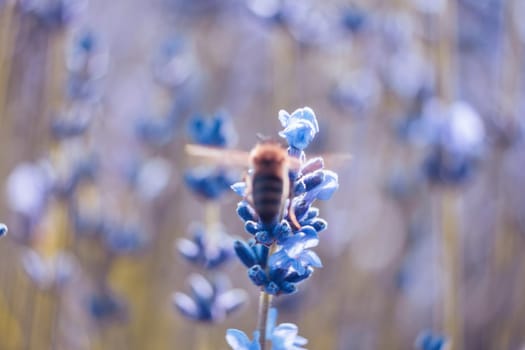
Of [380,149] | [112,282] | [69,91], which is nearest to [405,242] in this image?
[380,149]

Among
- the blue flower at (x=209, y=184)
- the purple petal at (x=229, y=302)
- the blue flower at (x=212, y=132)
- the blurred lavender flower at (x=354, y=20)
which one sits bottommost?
the purple petal at (x=229, y=302)

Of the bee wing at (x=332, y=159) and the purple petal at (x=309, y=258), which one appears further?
the bee wing at (x=332, y=159)

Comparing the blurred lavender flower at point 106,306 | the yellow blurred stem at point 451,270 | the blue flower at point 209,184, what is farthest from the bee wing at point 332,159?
the blurred lavender flower at point 106,306

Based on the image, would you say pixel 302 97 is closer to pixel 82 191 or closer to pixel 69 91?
pixel 82 191

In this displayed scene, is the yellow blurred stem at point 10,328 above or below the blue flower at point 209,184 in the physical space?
below

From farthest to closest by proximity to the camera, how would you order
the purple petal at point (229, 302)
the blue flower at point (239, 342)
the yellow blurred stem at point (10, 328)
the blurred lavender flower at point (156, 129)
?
the blurred lavender flower at point (156, 129) < the yellow blurred stem at point (10, 328) < the purple petal at point (229, 302) < the blue flower at point (239, 342)

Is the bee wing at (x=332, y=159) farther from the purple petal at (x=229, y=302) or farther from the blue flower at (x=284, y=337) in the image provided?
the purple petal at (x=229, y=302)
